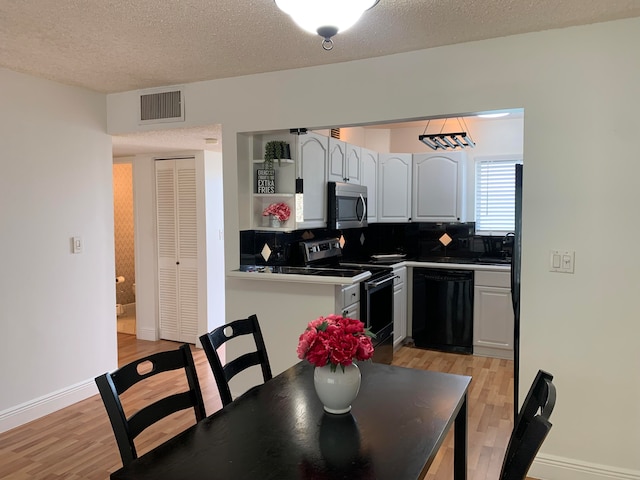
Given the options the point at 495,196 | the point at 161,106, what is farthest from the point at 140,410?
the point at 495,196

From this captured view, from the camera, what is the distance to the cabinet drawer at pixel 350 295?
3.49 meters

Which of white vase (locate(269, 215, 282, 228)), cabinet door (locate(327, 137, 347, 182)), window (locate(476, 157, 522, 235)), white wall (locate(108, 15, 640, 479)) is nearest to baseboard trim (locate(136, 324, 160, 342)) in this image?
white vase (locate(269, 215, 282, 228))

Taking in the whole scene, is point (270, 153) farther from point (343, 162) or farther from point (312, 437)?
point (312, 437)

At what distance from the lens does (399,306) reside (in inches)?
Result: 192

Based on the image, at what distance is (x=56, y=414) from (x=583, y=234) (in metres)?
3.63

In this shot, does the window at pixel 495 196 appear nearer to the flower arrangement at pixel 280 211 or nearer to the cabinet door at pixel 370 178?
the cabinet door at pixel 370 178

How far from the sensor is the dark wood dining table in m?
1.33

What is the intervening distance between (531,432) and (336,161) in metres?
3.27

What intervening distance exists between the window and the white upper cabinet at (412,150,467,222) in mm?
274

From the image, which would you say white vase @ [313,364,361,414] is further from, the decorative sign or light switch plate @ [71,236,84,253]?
light switch plate @ [71,236,84,253]

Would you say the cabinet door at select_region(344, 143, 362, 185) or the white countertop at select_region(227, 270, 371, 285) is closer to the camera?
the white countertop at select_region(227, 270, 371, 285)

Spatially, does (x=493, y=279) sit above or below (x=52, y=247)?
below

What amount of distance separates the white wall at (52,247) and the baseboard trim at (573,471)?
127 inches

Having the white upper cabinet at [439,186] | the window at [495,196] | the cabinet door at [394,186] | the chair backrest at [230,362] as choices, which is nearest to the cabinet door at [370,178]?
the cabinet door at [394,186]
